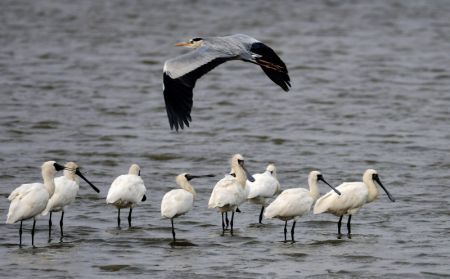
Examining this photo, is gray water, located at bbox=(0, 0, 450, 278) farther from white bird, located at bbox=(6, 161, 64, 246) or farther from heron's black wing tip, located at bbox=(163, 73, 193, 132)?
heron's black wing tip, located at bbox=(163, 73, 193, 132)

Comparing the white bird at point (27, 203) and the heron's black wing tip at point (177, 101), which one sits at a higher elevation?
the heron's black wing tip at point (177, 101)

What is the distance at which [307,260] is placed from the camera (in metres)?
11.1

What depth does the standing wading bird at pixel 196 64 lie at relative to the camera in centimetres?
1244

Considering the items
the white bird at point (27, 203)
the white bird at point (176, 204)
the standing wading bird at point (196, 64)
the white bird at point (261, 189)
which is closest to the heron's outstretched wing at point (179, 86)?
the standing wading bird at point (196, 64)

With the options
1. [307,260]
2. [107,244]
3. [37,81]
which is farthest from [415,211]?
[37,81]

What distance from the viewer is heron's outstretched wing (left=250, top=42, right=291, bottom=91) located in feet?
42.1

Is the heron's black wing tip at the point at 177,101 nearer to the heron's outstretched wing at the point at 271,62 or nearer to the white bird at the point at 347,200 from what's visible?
the heron's outstretched wing at the point at 271,62

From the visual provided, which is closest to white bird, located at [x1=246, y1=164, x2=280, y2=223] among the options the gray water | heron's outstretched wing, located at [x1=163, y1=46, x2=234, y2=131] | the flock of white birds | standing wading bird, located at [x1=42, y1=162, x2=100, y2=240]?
the flock of white birds

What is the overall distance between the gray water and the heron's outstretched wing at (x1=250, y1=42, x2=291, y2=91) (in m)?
1.55

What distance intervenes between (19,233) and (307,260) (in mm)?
2852

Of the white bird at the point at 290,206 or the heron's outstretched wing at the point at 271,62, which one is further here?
the heron's outstretched wing at the point at 271,62

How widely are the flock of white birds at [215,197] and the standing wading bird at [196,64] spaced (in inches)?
30.8

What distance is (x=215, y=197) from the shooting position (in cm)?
1237

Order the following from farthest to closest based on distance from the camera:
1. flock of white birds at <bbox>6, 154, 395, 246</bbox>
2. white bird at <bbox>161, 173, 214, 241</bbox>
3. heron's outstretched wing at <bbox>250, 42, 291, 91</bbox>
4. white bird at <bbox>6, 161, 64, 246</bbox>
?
heron's outstretched wing at <bbox>250, 42, 291, 91</bbox>, white bird at <bbox>161, 173, 214, 241</bbox>, flock of white birds at <bbox>6, 154, 395, 246</bbox>, white bird at <bbox>6, 161, 64, 246</bbox>
